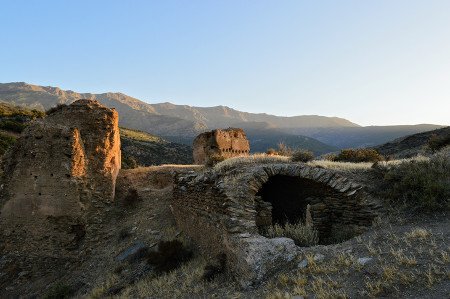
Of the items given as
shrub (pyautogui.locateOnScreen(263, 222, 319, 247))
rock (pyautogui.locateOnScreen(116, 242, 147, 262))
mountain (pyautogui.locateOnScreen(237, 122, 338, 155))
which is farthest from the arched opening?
mountain (pyautogui.locateOnScreen(237, 122, 338, 155))

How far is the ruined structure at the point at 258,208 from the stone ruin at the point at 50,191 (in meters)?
3.91

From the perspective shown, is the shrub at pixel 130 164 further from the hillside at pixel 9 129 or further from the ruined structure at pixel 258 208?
the ruined structure at pixel 258 208

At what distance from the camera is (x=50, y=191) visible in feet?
42.3

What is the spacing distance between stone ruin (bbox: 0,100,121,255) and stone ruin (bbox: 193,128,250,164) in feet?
32.9

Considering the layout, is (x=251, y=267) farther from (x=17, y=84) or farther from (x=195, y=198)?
(x=17, y=84)

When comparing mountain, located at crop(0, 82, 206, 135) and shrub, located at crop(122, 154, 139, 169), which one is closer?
shrub, located at crop(122, 154, 139, 169)

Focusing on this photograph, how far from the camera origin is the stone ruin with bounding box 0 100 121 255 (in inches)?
501

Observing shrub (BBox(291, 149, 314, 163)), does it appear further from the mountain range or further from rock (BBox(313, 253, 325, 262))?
the mountain range

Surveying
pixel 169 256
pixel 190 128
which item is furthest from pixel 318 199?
pixel 190 128

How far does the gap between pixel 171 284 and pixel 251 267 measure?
2789 millimetres

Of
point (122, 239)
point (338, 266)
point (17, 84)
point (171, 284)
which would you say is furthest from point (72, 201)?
point (17, 84)

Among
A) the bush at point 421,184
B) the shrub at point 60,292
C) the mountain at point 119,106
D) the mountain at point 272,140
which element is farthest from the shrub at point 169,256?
the mountain at point 119,106

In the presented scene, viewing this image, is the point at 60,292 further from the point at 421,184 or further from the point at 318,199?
the point at 421,184

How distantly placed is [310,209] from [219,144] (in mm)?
13375
